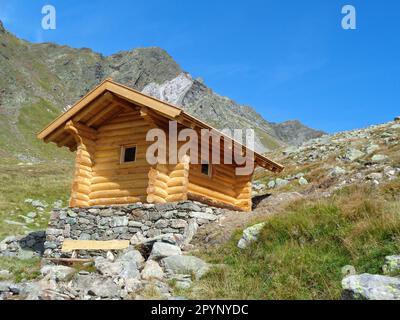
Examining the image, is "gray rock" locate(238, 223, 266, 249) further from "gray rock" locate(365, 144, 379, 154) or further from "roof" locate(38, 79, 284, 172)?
"gray rock" locate(365, 144, 379, 154)

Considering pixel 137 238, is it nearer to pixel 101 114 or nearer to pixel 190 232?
pixel 190 232

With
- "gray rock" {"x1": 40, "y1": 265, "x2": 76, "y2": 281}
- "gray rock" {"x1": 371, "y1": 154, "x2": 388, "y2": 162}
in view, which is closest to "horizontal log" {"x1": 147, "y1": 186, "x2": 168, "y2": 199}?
"gray rock" {"x1": 40, "y1": 265, "x2": 76, "y2": 281}

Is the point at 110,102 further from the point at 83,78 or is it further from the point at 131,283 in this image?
the point at 83,78

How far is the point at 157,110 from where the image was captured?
48.1 ft

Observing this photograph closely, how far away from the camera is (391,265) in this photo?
285 inches

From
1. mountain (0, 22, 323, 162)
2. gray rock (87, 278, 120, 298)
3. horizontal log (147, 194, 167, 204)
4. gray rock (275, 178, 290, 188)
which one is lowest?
gray rock (87, 278, 120, 298)

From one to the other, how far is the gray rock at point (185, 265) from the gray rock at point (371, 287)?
3263mm

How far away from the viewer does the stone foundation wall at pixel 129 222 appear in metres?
13.8

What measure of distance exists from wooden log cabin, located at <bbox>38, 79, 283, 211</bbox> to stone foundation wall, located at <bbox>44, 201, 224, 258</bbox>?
66 centimetres

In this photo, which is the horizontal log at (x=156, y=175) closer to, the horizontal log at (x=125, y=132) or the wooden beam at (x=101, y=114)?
the horizontal log at (x=125, y=132)

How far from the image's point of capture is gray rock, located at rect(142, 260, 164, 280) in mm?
9086

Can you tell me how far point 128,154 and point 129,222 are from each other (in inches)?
128

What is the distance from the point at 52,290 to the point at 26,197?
75.0 ft
